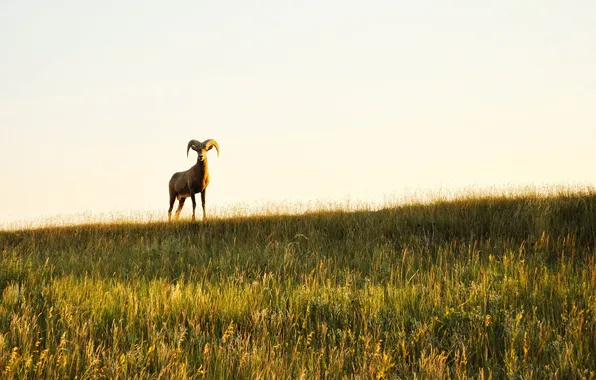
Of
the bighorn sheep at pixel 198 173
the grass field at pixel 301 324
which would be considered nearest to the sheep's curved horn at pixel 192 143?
the bighorn sheep at pixel 198 173

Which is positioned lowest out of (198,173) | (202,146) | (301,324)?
(301,324)

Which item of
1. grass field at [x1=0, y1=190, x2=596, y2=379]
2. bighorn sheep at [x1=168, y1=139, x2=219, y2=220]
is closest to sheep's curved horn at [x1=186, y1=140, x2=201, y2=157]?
bighorn sheep at [x1=168, y1=139, x2=219, y2=220]

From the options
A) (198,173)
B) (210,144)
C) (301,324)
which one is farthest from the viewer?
(210,144)

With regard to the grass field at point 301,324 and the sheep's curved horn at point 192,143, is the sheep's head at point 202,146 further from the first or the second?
the grass field at point 301,324

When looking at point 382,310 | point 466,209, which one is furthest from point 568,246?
point 382,310

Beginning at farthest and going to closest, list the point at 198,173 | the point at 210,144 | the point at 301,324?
the point at 210,144 < the point at 198,173 < the point at 301,324

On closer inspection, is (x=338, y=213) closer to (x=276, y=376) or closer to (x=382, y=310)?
(x=382, y=310)

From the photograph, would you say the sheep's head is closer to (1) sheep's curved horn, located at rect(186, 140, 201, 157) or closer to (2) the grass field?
(1) sheep's curved horn, located at rect(186, 140, 201, 157)

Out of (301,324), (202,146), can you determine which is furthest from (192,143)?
(301,324)

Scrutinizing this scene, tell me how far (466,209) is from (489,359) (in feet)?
31.0

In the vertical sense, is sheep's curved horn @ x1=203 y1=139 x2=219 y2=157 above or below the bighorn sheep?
above

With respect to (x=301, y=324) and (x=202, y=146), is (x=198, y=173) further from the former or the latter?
(x=301, y=324)

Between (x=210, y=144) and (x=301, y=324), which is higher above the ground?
(x=210, y=144)

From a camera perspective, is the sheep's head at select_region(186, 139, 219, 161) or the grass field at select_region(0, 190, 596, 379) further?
the sheep's head at select_region(186, 139, 219, 161)
